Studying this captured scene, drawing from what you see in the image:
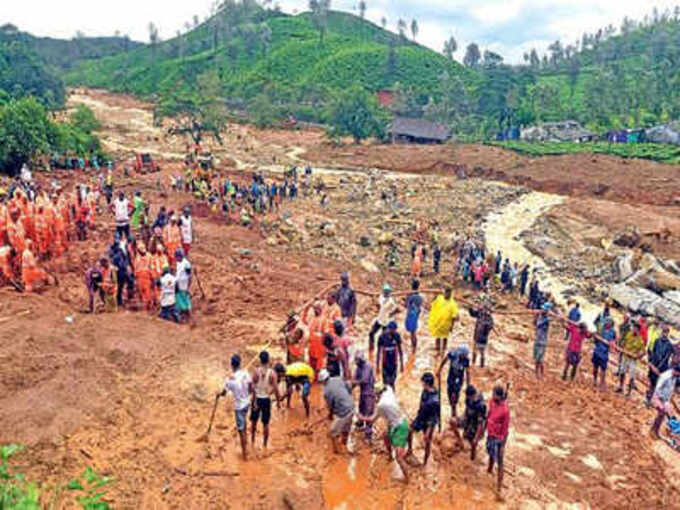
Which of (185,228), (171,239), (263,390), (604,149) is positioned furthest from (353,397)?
(604,149)

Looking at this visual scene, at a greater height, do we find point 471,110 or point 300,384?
point 471,110

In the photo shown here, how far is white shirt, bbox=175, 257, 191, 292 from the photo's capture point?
1108 cm

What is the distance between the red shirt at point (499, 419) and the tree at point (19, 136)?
2746 centimetres

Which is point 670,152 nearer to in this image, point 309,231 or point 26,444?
point 309,231

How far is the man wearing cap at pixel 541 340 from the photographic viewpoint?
35.6 feet

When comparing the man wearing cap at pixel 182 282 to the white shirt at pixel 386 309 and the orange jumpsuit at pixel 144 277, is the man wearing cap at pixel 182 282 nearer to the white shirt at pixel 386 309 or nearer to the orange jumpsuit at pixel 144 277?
the orange jumpsuit at pixel 144 277

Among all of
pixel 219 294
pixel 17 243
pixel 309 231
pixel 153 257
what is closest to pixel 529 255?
pixel 309 231

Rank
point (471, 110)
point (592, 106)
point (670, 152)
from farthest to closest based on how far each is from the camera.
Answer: point (471, 110) → point (592, 106) → point (670, 152)

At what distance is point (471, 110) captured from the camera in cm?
6638

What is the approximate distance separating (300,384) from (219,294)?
562 centimetres

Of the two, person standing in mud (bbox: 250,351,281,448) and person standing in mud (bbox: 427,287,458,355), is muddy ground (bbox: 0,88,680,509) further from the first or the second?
person standing in mud (bbox: 427,287,458,355)

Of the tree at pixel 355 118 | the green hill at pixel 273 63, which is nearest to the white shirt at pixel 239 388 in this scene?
the tree at pixel 355 118

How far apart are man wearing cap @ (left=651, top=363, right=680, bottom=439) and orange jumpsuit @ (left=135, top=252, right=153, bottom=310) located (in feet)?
30.8

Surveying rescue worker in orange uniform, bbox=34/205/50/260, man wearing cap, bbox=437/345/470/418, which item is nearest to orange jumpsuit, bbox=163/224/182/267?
rescue worker in orange uniform, bbox=34/205/50/260
